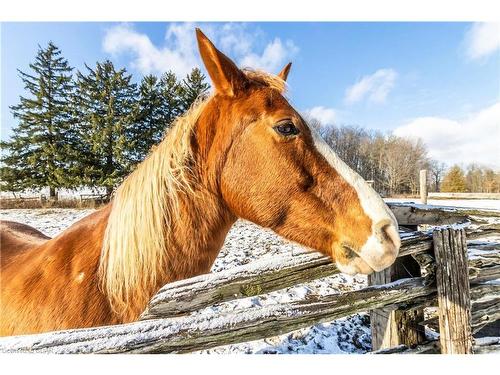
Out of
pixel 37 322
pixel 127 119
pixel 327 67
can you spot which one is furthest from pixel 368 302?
pixel 127 119

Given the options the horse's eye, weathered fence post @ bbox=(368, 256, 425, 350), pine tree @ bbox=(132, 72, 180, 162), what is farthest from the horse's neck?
pine tree @ bbox=(132, 72, 180, 162)

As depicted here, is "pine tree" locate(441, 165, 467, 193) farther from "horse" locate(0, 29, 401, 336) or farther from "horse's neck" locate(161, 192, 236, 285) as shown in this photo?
"horse's neck" locate(161, 192, 236, 285)

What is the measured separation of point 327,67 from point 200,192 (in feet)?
7.36

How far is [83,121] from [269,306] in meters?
3.70

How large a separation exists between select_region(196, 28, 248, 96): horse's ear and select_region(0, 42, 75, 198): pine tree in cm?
268

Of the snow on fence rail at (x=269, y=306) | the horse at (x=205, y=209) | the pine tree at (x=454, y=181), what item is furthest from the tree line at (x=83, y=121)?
the pine tree at (x=454, y=181)

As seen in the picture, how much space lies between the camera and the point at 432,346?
70.0 inches

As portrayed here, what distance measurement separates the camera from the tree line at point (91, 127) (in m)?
3.26

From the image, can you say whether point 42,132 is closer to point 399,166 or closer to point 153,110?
point 153,110

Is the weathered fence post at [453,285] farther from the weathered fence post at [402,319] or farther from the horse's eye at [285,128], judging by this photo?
the horse's eye at [285,128]

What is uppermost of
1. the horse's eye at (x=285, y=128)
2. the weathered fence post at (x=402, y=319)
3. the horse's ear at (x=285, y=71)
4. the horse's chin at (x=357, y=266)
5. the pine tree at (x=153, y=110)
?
the pine tree at (x=153, y=110)

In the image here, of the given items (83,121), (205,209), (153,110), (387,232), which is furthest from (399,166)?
(83,121)

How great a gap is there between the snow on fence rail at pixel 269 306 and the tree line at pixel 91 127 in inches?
68.6

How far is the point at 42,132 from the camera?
11.4 feet
